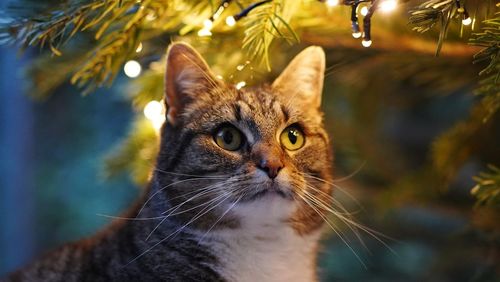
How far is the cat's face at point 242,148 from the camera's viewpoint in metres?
0.78

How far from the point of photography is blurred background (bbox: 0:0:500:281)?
79 cm

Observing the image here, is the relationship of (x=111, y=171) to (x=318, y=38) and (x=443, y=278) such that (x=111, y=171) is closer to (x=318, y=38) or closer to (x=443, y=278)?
(x=318, y=38)

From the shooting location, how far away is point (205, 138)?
83 cm

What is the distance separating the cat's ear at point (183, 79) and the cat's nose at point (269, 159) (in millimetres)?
136

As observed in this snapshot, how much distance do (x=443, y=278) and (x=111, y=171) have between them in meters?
0.73

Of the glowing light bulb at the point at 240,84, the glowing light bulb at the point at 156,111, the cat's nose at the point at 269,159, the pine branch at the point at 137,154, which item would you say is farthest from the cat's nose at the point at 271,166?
the pine branch at the point at 137,154

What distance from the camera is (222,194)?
2.56ft

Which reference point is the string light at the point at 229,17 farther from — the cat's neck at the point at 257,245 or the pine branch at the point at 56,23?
the cat's neck at the point at 257,245

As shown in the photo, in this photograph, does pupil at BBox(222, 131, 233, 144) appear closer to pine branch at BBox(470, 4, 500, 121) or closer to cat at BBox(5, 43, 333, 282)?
cat at BBox(5, 43, 333, 282)

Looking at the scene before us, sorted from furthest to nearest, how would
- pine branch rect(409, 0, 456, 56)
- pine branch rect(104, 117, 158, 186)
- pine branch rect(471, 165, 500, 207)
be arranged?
1. pine branch rect(104, 117, 158, 186)
2. pine branch rect(471, 165, 500, 207)
3. pine branch rect(409, 0, 456, 56)

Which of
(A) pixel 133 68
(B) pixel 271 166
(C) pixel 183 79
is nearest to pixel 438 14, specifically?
(B) pixel 271 166

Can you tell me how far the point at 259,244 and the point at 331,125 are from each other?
556 millimetres

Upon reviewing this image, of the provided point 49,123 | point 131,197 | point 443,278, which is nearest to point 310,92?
point 443,278

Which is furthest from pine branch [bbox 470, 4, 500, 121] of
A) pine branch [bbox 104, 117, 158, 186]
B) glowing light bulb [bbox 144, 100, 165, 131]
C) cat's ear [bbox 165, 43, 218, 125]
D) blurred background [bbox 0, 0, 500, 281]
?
pine branch [bbox 104, 117, 158, 186]
